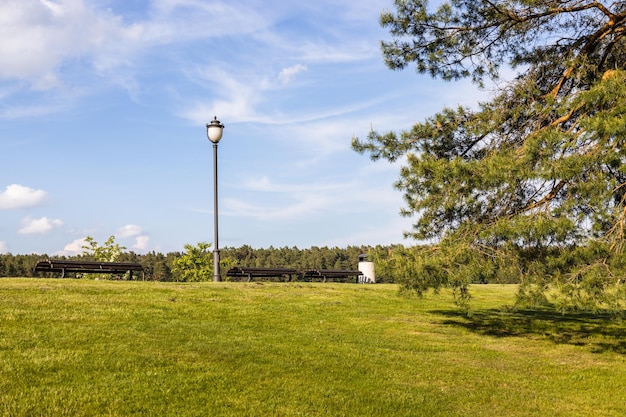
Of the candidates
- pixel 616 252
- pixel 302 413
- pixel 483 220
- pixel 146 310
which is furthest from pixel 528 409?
pixel 146 310

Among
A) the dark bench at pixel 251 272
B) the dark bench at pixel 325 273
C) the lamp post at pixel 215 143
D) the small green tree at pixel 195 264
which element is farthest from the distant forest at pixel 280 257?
the lamp post at pixel 215 143

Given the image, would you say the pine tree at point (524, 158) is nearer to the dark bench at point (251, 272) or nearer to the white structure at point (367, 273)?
the dark bench at point (251, 272)

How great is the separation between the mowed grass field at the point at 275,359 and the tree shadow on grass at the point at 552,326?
6 cm

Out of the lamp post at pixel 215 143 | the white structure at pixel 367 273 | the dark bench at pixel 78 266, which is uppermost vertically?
the lamp post at pixel 215 143

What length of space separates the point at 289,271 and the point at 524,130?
1211 cm

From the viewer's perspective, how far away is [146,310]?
35.3 ft

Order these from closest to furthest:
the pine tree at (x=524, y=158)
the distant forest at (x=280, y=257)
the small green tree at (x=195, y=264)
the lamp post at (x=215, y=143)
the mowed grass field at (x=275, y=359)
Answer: the mowed grass field at (x=275, y=359)
the pine tree at (x=524, y=158)
the lamp post at (x=215, y=143)
the small green tree at (x=195, y=264)
the distant forest at (x=280, y=257)

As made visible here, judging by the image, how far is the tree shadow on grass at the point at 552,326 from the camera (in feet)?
37.9

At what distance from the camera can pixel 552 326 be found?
44.0 ft

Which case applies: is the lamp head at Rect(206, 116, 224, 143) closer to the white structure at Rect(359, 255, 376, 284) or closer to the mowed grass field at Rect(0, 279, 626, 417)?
the mowed grass field at Rect(0, 279, 626, 417)

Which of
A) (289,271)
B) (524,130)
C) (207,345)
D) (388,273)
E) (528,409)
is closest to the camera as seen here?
(528,409)

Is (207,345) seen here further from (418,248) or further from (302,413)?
(418,248)

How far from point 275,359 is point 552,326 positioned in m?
8.48

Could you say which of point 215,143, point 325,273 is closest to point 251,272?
point 325,273
